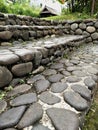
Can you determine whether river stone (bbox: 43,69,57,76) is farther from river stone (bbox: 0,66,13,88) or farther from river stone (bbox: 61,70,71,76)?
river stone (bbox: 0,66,13,88)

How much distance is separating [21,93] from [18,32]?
5.01 ft

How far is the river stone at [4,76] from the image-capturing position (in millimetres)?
1579

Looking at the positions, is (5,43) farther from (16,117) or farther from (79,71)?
(16,117)

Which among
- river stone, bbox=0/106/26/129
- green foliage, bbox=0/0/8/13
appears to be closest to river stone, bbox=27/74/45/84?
river stone, bbox=0/106/26/129

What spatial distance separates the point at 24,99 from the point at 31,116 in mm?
271

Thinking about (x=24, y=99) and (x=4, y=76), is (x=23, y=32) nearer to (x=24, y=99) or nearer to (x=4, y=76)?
(x=4, y=76)

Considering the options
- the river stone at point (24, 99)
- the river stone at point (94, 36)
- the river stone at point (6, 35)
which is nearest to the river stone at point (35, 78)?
the river stone at point (24, 99)

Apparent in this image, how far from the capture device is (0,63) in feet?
5.19

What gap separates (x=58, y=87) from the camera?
70.0 inches

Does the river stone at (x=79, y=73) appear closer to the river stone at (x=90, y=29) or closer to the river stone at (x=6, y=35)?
the river stone at (x=6, y=35)

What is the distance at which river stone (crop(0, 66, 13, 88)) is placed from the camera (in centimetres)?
158

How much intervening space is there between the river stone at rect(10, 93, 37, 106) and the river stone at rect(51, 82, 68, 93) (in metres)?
0.23

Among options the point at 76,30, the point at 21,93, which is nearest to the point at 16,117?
the point at 21,93

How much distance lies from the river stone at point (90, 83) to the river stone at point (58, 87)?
0.86ft
